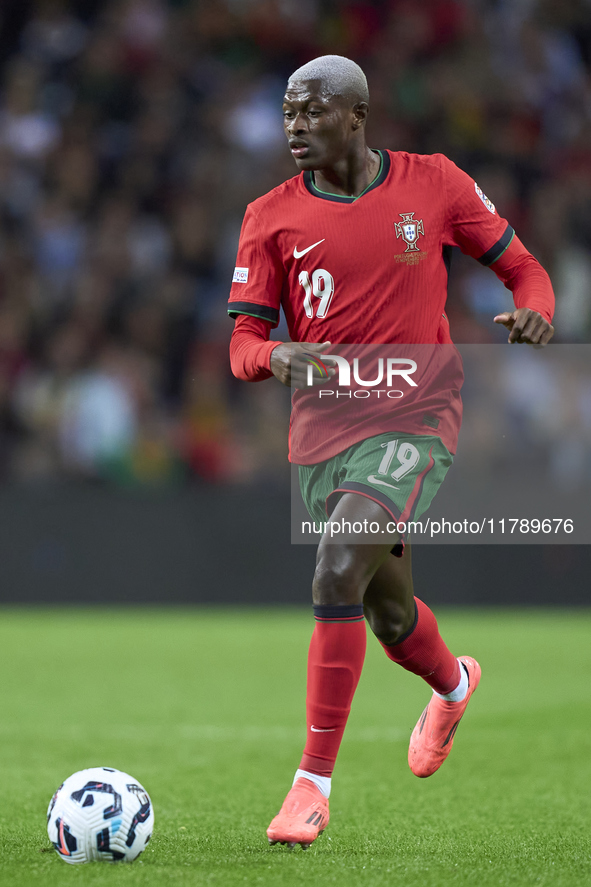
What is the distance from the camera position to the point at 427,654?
418 centimetres

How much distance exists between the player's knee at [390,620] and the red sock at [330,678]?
0.39 m

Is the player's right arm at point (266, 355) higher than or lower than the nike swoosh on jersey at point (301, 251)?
lower

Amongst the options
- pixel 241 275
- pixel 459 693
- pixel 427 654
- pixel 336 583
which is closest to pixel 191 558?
pixel 459 693

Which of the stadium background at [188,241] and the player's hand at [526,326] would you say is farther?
the stadium background at [188,241]

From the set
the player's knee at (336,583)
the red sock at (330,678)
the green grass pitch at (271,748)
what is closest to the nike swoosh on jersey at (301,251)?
the player's knee at (336,583)

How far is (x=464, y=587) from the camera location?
10.5m

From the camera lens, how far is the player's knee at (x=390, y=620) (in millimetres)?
4023

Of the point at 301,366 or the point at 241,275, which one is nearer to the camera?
the point at 301,366

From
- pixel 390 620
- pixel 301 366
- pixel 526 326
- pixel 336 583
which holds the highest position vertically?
pixel 526 326

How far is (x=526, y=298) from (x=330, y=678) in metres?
1.33

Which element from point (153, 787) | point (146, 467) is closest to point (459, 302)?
point (146, 467)

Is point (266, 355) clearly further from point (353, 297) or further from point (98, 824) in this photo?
point (98, 824)

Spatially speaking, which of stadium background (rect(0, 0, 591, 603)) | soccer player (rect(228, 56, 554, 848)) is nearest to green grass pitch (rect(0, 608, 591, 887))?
soccer player (rect(228, 56, 554, 848))

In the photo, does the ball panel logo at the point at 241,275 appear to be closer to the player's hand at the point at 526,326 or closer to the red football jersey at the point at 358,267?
the red football jersey at the point at 358,267
